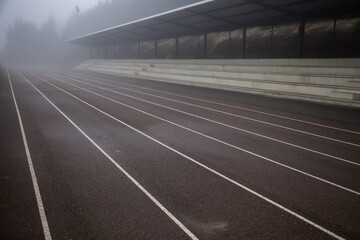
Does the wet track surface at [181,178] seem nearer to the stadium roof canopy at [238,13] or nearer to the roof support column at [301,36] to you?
the stadium roof canopy at [238,13]

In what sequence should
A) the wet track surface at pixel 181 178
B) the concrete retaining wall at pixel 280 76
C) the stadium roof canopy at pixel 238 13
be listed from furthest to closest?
the stadium roof canopy at pixel 238 13 → the concrete retaining wall at pixel 280 76 → the wet track surface at pixel 181 178

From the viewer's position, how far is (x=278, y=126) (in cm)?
1155

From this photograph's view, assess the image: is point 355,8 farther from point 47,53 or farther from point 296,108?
point 47,53

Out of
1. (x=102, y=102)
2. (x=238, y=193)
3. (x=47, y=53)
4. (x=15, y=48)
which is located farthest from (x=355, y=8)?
(x=15, y=48)

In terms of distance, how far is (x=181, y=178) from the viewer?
21.2ft

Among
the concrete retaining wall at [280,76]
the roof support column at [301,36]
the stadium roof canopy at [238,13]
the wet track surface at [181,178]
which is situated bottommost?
the wet track surface at [181,178]

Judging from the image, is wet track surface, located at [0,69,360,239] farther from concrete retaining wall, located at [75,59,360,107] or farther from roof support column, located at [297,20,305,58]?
roof support column, located at [297,20,305,58]

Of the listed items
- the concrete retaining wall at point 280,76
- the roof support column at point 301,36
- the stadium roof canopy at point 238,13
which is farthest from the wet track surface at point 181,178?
the roof support column at point 301,36

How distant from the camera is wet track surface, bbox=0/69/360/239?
15.3 ft

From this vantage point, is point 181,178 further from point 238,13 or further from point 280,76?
point 238,13

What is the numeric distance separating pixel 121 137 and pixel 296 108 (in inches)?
392

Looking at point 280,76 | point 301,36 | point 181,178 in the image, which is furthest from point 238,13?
point 181,178

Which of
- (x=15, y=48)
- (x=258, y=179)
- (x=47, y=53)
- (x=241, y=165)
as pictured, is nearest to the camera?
(x=258, y=179)

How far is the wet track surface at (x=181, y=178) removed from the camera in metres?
4.66
